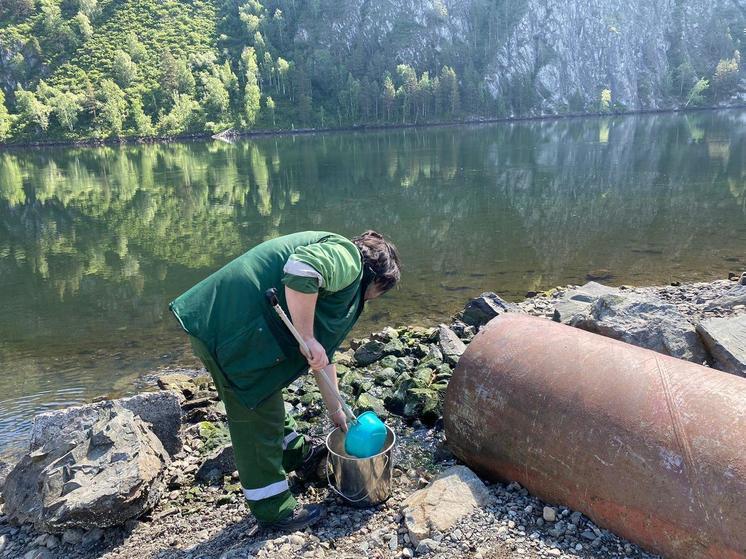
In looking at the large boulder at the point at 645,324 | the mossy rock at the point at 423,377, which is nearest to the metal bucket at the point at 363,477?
the mossy rock at the point at 423,377

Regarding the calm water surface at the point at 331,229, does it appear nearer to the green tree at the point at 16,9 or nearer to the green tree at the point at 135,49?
the green tree at the point at 135,49

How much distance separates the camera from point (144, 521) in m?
4.91

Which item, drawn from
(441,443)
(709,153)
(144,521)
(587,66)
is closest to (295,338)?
(441,443)

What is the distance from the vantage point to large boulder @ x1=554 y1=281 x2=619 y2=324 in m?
8.08

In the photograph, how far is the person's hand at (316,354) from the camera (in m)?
3.85

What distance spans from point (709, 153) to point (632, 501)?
4401cm

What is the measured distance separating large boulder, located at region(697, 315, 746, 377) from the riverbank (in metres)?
0.14

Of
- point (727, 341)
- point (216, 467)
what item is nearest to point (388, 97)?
point (727, 341)

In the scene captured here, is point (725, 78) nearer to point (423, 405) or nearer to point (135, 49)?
point (135, 49)

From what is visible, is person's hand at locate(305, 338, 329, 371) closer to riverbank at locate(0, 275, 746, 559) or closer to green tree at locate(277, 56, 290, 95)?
riverbank at locate(0, 275, 746, 559)

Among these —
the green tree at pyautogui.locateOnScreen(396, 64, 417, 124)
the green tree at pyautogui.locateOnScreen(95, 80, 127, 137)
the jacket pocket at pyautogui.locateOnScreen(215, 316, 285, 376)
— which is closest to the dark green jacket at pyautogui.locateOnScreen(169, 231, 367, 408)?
Answer: the jacket pocket at pyautogui.locateOnScreen(215, 316, 285, 376)

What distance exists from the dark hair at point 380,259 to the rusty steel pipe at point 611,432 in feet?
3.62

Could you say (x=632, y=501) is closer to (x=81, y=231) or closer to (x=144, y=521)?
(x=144, y=521)

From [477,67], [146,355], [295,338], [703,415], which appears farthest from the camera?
[477,67]
